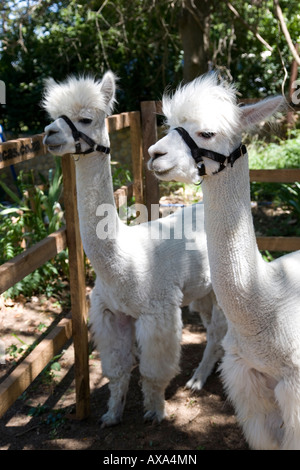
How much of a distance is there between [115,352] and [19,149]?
1.45 meters

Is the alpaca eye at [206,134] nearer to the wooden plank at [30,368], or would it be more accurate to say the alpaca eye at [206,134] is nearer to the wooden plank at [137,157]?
the wooden plank at [30,368]

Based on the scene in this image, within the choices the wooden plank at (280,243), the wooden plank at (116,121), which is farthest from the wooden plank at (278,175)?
the wooden plank at (116,121)

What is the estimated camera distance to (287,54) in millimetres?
10852

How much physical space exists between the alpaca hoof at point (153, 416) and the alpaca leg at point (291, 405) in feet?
4.06

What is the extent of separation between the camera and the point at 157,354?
302 cm

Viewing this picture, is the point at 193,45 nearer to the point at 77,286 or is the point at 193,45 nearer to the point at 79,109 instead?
the point at 79,109

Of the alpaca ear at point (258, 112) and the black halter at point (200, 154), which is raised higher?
the alpaca ear at point (258, 112)

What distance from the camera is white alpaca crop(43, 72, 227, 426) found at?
2711 millimetres

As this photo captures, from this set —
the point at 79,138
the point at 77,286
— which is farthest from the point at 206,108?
the point at 77,286

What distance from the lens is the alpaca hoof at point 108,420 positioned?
10.4ft

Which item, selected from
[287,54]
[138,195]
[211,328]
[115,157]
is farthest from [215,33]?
[211,328]

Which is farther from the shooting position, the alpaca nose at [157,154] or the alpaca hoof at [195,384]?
the alpaca hoof at [195,384]

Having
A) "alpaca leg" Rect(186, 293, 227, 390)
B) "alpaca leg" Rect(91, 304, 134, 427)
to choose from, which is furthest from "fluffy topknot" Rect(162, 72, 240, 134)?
"alpaca leg" Rect(186, 293, 227, 390)

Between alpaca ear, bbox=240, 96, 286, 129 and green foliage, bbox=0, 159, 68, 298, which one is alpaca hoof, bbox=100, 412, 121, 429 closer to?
green foliage, bbox=0, 159, 68, 298
